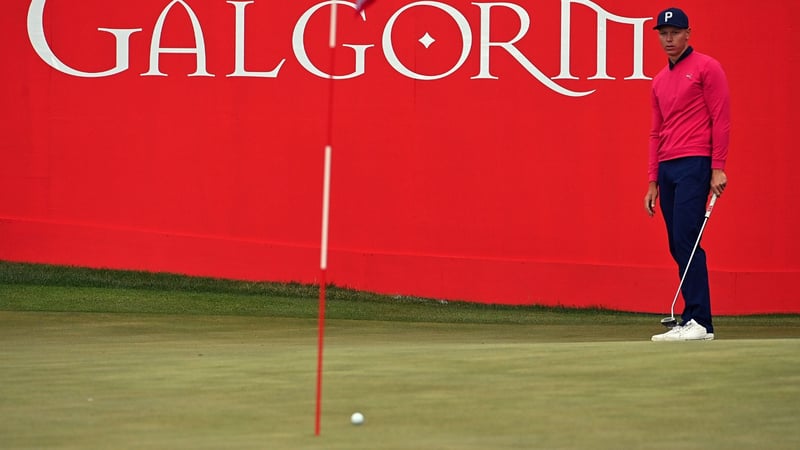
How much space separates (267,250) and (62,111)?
2106 mm

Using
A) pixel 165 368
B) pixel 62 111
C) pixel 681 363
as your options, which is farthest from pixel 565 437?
pixel 62 111

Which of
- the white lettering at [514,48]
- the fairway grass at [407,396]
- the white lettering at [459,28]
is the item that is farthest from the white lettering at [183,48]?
the fairway grass at [407,396]

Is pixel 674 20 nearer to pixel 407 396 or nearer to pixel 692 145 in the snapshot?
pixel 692 145

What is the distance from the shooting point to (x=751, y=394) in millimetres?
5023

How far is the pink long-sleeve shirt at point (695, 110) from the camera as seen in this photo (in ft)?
24.8

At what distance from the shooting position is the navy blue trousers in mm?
7629

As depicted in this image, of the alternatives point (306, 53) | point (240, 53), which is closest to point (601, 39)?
point (306, 53)

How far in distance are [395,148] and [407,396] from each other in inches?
269

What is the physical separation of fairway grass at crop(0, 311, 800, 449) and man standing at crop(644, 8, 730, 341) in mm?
1298

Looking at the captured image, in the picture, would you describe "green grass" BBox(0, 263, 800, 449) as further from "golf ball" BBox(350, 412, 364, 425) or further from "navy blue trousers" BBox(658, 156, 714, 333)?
"navy blue trousers" BBox(658, 156, 714, 333)

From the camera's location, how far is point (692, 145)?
300 inches

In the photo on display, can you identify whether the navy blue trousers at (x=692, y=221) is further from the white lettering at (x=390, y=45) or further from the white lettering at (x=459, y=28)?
the white lettering at (x=459, y=28)

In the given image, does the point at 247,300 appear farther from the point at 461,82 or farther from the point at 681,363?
the point at 681,363

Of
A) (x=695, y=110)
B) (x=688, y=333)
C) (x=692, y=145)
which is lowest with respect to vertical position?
(x=688, y=333)
